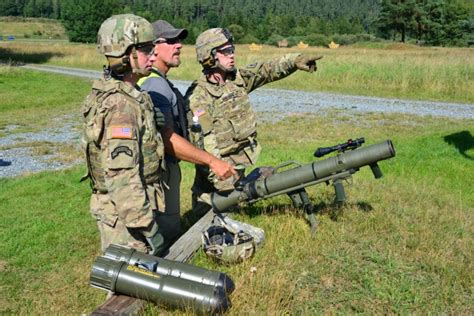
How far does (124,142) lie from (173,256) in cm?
135

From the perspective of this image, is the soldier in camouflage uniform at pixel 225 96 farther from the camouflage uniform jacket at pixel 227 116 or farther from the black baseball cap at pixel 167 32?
the black baseball cap at pixel 167 32

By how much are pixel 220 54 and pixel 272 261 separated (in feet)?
6.26

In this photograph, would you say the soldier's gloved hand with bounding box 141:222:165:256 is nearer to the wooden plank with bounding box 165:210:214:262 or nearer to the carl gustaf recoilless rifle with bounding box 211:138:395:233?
the wooden plank with bounding box 165:210:214:262

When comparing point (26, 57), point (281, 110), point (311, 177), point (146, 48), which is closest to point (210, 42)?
point (146, 48)

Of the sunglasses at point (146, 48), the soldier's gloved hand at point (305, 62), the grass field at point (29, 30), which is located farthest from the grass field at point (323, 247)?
the grass field at point (29, 30)

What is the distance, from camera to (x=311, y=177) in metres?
4.36

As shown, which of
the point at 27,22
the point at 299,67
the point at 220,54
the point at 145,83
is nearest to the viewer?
the point at 145,83

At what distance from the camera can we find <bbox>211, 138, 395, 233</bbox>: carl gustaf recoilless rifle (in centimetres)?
421

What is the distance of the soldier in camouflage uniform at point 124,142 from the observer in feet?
9.89

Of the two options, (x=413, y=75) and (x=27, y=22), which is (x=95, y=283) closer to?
(x=413, y=75)

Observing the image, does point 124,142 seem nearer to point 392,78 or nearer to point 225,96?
point 225,96

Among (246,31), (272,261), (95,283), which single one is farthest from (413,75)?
(246,31)

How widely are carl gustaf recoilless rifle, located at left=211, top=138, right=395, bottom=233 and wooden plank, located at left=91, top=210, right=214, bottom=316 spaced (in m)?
0.28

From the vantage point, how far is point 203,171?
16.0 ft
